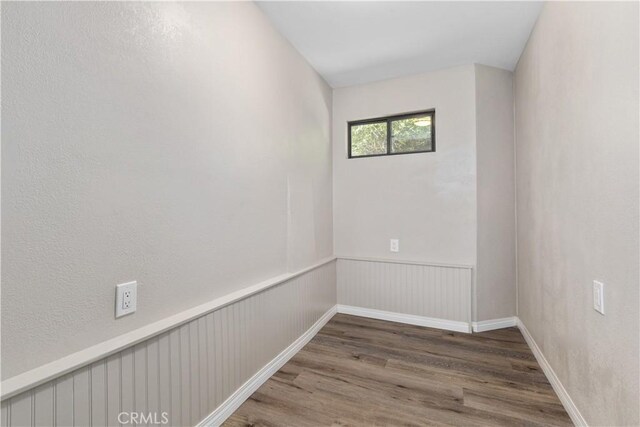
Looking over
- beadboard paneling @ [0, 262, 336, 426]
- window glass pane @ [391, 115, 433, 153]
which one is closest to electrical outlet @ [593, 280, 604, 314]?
beadboard paneling @ [0, 262, 336, 426]

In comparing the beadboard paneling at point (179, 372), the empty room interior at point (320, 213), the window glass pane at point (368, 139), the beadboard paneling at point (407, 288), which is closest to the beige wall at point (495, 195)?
the empty room interior at point (320, 213)

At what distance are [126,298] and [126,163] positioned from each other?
55cm

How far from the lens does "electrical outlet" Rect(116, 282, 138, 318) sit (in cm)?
116

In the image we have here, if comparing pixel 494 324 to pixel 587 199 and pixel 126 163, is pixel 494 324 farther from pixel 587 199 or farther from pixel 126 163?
pixel 126 163

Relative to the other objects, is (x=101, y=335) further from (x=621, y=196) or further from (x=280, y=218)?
(x=621, y=196)

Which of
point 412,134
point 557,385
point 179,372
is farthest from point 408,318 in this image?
point 179,372

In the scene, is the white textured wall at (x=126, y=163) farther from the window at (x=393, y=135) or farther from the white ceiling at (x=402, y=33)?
the window at (x=393, y=135)

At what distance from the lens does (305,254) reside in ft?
8.75

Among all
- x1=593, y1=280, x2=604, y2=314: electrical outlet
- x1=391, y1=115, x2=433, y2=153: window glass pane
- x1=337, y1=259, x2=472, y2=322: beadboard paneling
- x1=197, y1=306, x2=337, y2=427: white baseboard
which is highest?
x1=391, y1=115, x2=433, y2=153: window glass pane

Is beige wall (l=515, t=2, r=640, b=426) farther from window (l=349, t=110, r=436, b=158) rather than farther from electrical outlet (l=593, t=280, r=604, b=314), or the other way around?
window (l=349, t=110, r=436, b=158)

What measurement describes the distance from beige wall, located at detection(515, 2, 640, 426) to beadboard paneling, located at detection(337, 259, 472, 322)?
618mm

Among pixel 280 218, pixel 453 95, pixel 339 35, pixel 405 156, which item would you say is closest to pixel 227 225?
pixel 280 218

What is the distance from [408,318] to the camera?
118 inches

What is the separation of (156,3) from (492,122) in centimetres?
283
